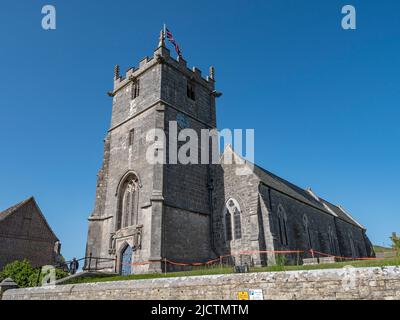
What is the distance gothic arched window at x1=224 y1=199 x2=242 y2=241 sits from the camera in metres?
21.2

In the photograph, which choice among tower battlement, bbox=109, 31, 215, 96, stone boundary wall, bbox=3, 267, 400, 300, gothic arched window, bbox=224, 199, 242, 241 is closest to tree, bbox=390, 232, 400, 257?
gothic arched window, bbox=224, 199, 242, 241

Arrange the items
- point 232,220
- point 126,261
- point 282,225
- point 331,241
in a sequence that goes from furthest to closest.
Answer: point 331,241, point 282,225, point 232,220, point 126,261

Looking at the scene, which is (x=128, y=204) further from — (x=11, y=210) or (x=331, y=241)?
(x=331, y=241)

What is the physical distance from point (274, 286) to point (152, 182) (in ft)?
42.4

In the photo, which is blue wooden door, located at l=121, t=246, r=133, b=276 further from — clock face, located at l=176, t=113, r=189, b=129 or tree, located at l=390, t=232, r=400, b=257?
tree, located at l=390, t=232, r=400, b=257

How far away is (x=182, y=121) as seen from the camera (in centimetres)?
2373

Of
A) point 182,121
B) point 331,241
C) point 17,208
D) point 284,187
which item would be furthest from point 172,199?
point 17,208

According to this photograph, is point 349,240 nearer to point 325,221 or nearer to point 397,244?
point 325,221

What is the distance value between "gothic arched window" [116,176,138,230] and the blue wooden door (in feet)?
5.85

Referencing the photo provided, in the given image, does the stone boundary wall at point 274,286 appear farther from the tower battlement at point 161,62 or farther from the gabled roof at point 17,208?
the gabled roof at point 17,208

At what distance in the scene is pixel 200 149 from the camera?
2464 cm

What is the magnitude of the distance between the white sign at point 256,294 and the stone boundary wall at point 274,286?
0.09 m

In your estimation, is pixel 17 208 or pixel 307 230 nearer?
pixel 307 230
